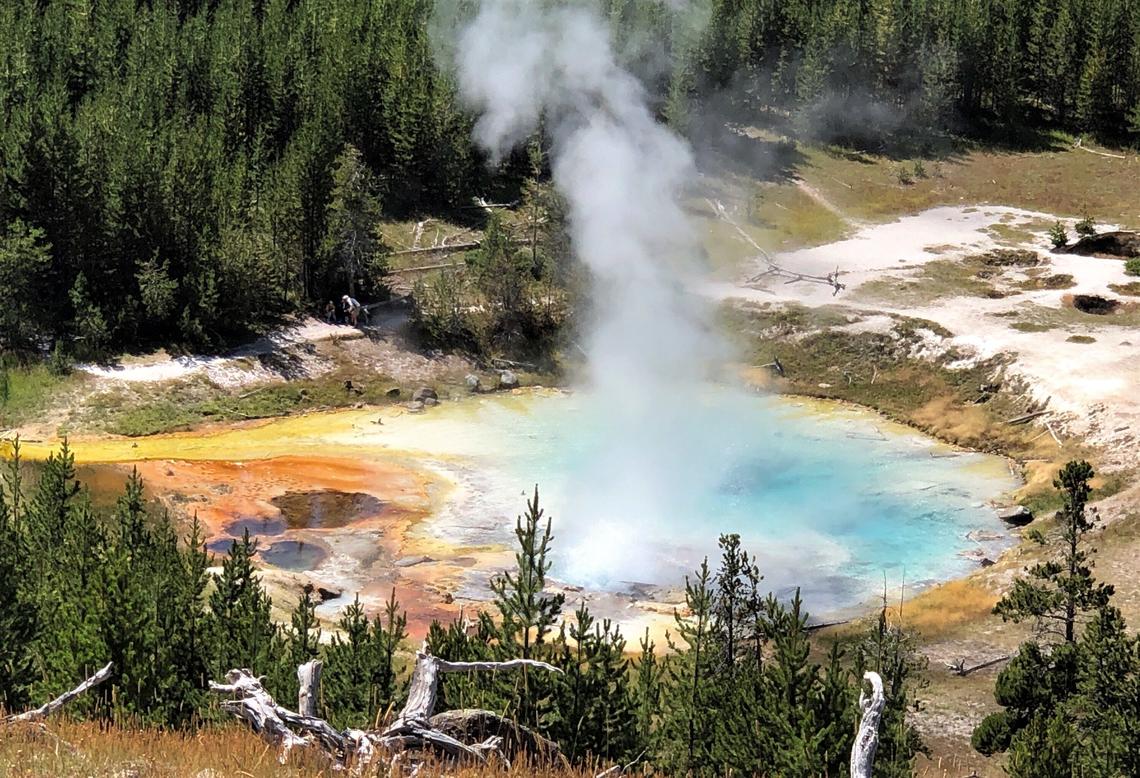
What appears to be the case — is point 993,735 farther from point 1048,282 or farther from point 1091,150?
point 1091,150

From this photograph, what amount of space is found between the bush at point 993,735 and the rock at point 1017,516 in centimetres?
1901

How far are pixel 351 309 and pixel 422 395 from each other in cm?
932

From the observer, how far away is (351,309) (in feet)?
225

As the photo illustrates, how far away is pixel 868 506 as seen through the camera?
4803 cm

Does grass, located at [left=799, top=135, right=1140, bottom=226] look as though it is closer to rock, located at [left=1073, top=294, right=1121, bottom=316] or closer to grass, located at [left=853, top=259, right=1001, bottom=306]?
grass, located at [left=853, top=259, right=1001, bottom=306]

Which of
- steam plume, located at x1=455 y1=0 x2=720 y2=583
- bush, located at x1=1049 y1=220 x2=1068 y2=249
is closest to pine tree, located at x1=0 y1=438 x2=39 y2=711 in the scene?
steam plume, located at x1=455 y1=0 x2=720 y2=583

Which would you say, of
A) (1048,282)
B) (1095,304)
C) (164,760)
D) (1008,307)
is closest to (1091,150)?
(1048,282)

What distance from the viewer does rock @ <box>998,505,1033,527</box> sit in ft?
154

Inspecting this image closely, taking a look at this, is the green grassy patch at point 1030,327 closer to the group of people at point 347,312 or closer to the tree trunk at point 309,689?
the group of people at point 347,312

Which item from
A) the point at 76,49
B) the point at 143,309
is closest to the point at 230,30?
the point at 76,49

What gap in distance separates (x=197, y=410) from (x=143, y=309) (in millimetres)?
8415

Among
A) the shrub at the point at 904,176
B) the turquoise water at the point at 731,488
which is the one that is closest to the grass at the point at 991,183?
the shrub at the point at 904,176

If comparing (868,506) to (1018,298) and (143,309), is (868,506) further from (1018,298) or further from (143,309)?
(143,309)

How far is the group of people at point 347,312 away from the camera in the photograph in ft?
224
